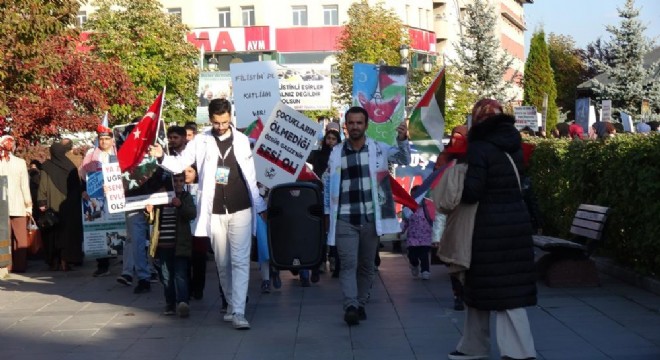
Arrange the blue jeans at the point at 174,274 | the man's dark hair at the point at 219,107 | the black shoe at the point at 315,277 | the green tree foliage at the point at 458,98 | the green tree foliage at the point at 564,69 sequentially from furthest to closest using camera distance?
the green tree foliage at the point at 564,69 → the green tree foliage at the point at 458,98 → the black shoe at the point at 315,277 → the blue jeans at the point at 174,274 → the man's dark hair at the point at 219,107

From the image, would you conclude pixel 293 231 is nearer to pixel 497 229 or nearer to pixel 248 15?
pixel 497 229

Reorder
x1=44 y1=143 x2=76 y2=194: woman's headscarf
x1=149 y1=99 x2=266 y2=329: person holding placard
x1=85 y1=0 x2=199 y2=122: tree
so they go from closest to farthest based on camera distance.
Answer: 1. x1=149 y1=99 x2=266 y2=329: person holding placard
2. x1=44 y1=143 x2=76 y2=194: woman's headscarf
3. x1=85 y1=0 x2=199 y2=122: tree

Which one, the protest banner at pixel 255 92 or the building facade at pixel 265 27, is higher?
the building facade at pixel 265 27

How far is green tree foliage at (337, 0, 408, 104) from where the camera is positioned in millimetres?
55156

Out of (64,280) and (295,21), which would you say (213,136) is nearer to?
(64,280)

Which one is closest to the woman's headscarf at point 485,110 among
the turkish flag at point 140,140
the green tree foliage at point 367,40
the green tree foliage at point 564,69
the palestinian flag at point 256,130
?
the turkish flag at point 140,140

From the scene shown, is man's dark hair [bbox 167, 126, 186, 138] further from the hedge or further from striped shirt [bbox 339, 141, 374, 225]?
the hedge

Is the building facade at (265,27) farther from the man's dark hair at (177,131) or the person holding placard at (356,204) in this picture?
the person holding placard at (356,204)

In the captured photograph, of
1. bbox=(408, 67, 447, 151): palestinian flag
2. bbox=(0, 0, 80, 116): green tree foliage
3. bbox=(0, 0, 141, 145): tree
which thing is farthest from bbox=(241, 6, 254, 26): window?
bbox=(408, 67, 447, 151): palestinian flag

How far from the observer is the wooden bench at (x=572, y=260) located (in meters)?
12.5

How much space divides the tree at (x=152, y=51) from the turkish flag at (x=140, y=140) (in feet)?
85.5

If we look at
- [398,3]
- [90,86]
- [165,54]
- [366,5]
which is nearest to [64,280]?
[90,86]

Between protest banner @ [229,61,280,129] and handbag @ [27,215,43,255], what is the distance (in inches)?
167

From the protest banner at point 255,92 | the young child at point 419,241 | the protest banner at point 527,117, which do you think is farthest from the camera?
the protest banner at point 527,117
